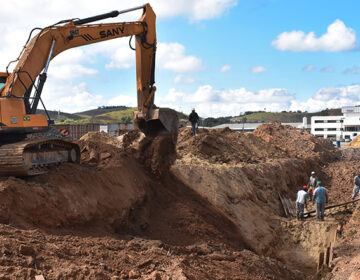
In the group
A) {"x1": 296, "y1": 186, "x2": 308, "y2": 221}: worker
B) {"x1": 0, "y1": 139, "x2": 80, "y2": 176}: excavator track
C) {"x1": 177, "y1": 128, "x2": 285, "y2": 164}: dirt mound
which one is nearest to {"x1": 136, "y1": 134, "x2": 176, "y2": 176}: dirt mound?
{"x1": 0, "y1": 139, "x2": 80, "y2": 176}: excavator track

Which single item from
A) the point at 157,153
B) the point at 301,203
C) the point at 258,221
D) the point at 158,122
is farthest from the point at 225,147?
the point at 158,122

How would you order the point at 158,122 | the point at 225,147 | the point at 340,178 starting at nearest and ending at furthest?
the point at 158,122
the point at 225,147
the point at 340,178

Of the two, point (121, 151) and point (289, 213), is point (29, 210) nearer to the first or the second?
point (121, 151)

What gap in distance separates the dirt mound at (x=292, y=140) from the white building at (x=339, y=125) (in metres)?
44.2

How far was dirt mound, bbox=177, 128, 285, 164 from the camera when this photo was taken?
18.3m

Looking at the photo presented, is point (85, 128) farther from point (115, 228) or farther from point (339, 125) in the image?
point (339, 125)

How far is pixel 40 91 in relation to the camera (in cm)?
966

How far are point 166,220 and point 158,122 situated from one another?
124 inches

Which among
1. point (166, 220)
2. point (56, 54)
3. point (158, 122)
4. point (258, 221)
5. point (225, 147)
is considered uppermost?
point (56, 54)

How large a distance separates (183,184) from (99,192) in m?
4.38

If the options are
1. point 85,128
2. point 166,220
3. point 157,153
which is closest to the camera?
point 166,220

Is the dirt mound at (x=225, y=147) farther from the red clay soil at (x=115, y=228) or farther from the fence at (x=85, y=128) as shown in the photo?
the fence at (x=85, y=128)

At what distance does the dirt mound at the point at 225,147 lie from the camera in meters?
18.3

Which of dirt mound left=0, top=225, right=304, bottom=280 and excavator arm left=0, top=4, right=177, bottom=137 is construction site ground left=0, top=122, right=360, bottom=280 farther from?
excavator arm left=0, top=4, right=177, bottom=137
